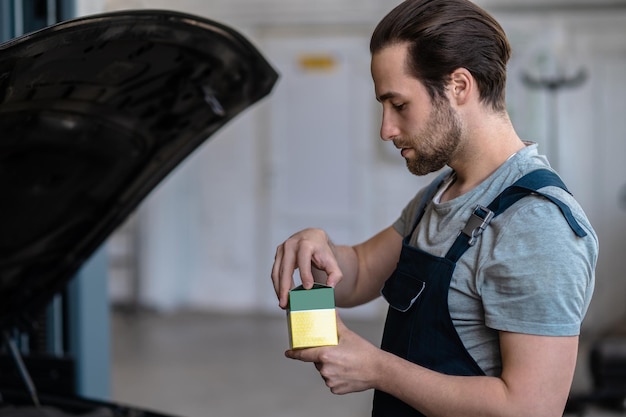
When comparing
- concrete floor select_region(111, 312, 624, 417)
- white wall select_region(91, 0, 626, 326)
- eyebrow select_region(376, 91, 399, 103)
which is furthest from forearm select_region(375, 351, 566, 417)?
white wall select_region(91, 0, 626, 326)

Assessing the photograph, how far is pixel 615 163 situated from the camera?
21.9ft

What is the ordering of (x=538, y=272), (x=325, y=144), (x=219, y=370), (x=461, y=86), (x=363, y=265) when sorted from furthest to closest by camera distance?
1. (x=325, y=144)
2. (x=219, y=370)
3. (x=363, y=265)
4. (x=461, y=86)
5. (x=538, y=272)

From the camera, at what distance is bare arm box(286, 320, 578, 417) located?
124 cm

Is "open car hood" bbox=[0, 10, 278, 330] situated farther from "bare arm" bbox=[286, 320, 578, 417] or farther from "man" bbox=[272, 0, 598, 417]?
"bare arm" bbox=[286, 320, 578, 417]

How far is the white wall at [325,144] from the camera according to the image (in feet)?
21.7

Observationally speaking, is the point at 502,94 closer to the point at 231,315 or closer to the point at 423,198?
the point at 423,198

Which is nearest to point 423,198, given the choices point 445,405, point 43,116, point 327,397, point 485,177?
point 485,177

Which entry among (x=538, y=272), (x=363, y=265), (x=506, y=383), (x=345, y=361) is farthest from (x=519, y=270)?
(x=363, y=265)

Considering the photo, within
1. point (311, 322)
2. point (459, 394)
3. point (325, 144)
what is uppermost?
point (325, 144)

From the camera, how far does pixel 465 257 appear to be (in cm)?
133

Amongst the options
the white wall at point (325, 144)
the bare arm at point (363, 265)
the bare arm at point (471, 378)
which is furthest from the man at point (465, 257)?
the white wall at point (325, 144)

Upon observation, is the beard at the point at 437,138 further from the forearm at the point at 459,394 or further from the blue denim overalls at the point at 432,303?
the forearm at the point at 459,394

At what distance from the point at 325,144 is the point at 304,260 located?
5.95 meters

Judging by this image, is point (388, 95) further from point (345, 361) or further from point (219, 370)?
point (219, 370)
